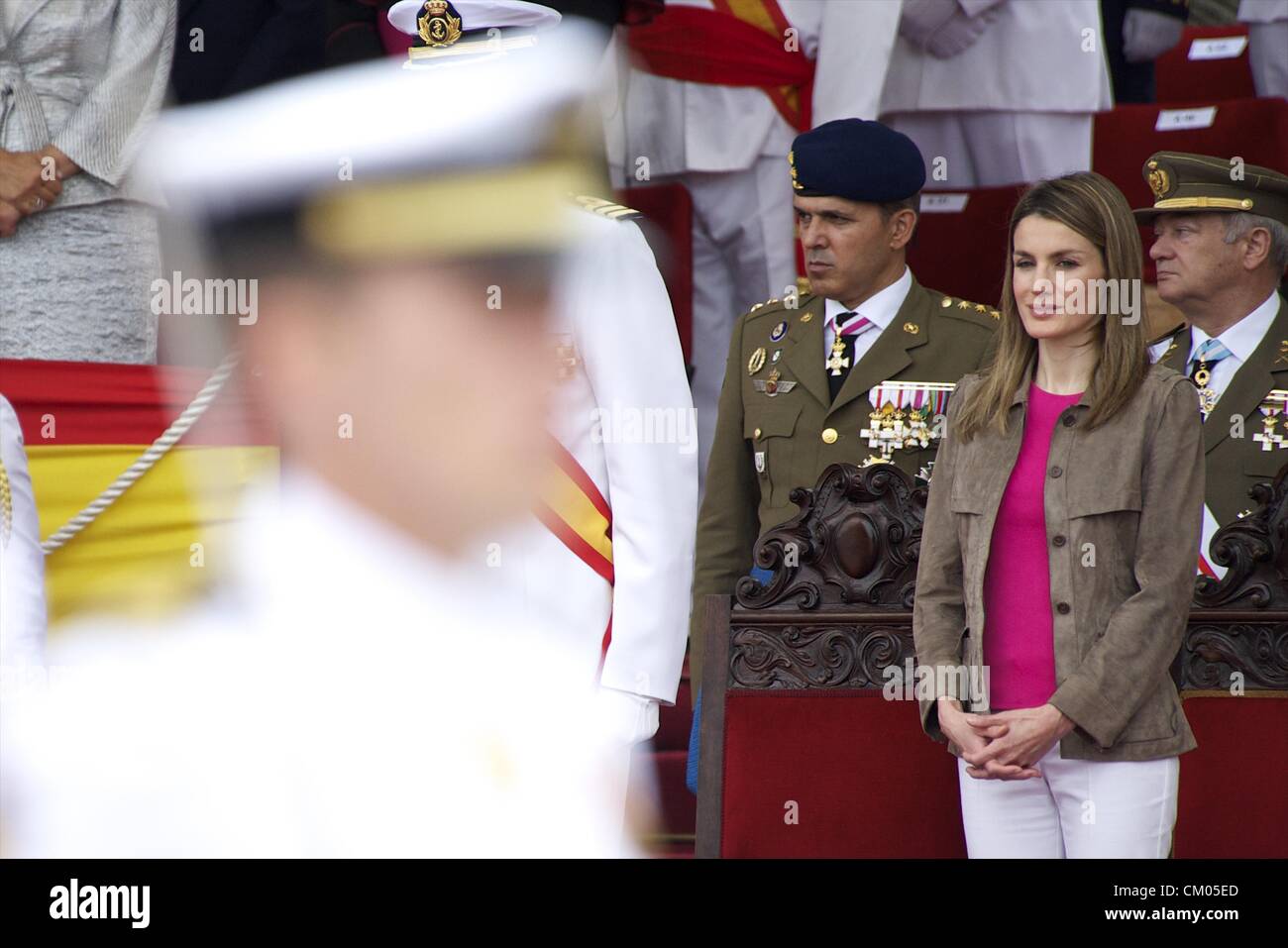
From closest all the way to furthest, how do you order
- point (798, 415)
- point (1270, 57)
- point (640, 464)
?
1. point (640, 464)
2. point (798, 415)
3. point (1270, 57)

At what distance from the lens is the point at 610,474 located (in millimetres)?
2820

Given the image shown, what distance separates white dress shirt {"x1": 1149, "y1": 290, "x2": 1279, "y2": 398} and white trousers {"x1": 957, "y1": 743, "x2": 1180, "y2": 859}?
1.31m

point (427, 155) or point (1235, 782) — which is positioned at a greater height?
point (427, 155)

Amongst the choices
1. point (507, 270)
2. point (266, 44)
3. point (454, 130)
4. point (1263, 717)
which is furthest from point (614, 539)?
point (266, 44)

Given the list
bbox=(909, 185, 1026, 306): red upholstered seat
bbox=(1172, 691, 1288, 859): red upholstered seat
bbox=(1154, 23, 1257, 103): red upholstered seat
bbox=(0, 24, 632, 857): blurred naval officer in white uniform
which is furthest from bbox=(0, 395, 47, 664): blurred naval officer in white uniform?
bbox=(1154, 23, 1257, 103): red upholstered seat

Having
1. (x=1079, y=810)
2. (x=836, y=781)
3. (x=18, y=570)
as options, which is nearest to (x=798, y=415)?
(x=836, y=781)

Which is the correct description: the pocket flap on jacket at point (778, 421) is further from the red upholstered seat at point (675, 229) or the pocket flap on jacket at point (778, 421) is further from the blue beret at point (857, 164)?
the red upholstered seat at point (675, 229)

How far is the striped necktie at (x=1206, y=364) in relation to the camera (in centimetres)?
356

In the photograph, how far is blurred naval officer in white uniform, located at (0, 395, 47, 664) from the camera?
313 cm

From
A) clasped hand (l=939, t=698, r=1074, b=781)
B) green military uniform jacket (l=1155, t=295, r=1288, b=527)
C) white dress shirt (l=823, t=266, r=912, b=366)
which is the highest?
white dress shirt (l=823, t=266, r=912, b=366)

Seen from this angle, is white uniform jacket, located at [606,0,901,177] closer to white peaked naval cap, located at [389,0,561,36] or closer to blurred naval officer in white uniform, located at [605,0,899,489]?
blurred naval officer in white uniform, located at [605,0,899,489]

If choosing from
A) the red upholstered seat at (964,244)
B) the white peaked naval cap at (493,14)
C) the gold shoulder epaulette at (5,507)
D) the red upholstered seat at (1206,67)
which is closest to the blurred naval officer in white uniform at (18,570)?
the gold shoulder epaulette at (5,507)

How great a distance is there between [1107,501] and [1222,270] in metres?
1.44

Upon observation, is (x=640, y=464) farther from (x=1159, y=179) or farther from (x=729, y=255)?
(x=729, y=255)
